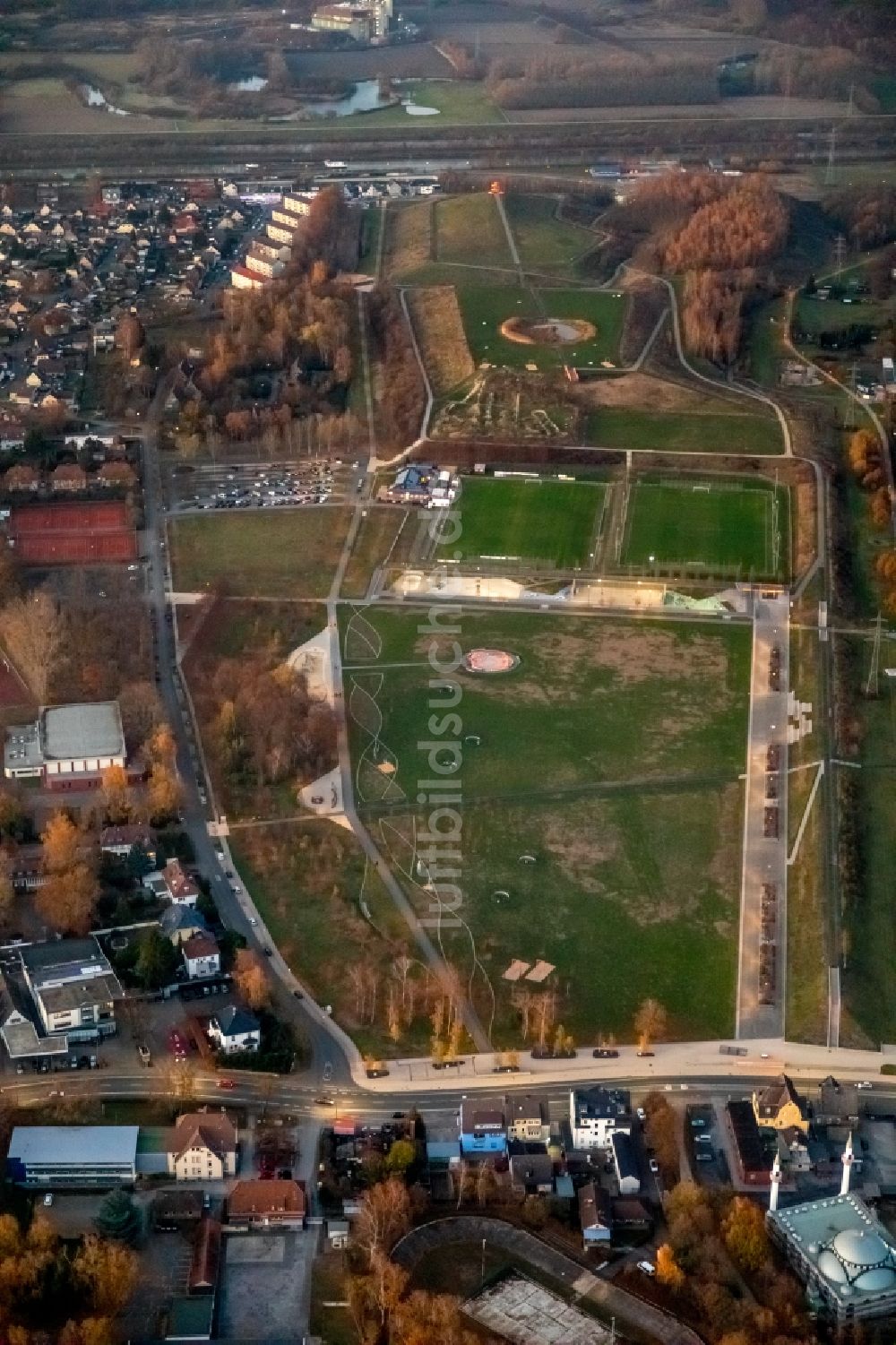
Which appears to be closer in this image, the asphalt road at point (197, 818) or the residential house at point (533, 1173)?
the residential house at point (533, 1173)

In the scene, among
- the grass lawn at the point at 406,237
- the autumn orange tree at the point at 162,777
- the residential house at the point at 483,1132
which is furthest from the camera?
the grass lawn at the point at 406,237

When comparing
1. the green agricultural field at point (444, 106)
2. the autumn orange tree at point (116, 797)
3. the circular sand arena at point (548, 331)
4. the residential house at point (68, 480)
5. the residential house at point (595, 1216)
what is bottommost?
the residential house at point (595, 1216)

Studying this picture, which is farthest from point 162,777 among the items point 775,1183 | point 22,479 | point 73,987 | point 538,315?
point 538,315

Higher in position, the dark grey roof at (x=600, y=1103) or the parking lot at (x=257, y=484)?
the parking lot at (x=257, y=484)

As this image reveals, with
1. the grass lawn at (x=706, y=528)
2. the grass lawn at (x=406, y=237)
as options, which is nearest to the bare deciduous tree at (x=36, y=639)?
the grass lawn at (x=706, y=528)

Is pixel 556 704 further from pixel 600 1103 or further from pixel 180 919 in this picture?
pixel 600 1103

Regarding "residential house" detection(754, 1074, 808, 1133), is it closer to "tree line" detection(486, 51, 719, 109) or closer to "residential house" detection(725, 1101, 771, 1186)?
"residential house" detection(725, 1101, 771, 1186)

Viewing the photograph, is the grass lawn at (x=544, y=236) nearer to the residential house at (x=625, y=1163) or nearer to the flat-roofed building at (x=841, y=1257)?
the residential house at (x=625, y=1163)

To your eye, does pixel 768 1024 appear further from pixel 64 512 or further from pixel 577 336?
pixel 577 336
